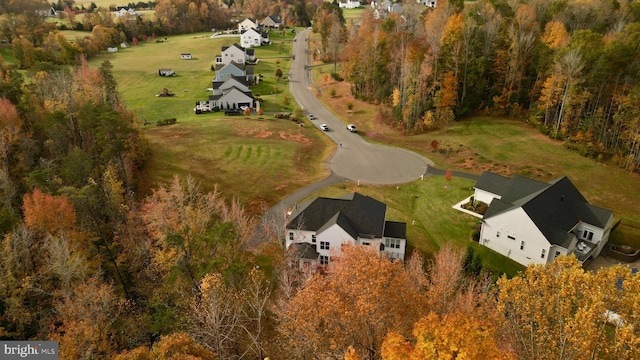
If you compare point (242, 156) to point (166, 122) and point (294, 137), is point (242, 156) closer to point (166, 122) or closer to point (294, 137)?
point (294, 137)

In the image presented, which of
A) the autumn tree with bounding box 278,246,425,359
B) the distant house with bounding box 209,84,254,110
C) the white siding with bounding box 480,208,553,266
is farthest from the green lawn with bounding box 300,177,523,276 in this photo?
the distant house with bounding box 209,84,254,110

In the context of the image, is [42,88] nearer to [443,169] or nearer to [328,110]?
[328,110]

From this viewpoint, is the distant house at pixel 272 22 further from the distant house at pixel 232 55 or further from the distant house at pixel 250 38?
the distant house at pixel 232 55

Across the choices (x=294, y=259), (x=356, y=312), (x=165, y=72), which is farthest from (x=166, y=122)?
(x=356, y=312)

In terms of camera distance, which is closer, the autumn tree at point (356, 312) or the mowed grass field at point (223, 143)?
the autumn tree at point (356, 312)

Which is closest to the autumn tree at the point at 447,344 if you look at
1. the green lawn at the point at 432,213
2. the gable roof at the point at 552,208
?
the green lawn at the point at 432,213

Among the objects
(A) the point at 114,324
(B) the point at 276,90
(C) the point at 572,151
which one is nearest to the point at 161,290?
(A) the point at 114,324

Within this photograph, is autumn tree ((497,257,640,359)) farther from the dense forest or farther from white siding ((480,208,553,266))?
white siding ((480,208,553,266))
